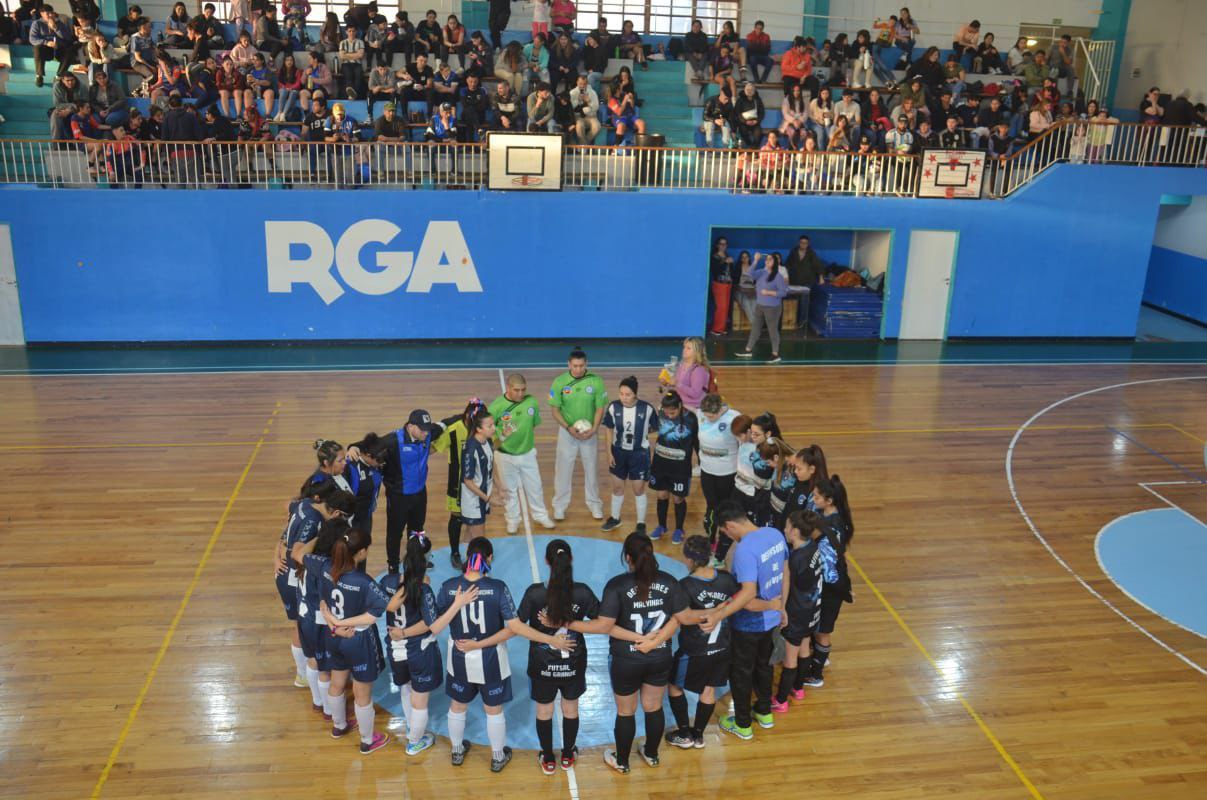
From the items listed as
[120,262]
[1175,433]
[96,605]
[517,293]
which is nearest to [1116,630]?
[1175,433]

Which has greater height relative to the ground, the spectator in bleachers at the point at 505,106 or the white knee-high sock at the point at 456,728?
the spectator in bleachers at the point at 505,106

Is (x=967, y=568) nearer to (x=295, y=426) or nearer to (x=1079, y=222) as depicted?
(x=295, y=426)

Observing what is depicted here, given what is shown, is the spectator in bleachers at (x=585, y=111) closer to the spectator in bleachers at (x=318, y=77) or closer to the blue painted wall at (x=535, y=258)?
the blue painted wall at (x=535, y=258)

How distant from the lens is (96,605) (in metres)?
8.86

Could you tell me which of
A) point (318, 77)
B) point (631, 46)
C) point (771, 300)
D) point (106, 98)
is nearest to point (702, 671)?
point (771, 300)

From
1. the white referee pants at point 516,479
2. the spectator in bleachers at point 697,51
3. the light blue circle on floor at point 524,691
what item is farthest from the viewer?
the spectator in bleachers at point 697,51

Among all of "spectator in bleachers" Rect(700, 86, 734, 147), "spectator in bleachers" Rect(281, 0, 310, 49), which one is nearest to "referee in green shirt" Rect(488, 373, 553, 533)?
"spectator in bleachers" Rect(700, 86, 734, 147)

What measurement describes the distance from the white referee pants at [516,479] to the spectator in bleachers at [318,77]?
39.1 ft

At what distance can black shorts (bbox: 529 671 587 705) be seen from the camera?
637cm

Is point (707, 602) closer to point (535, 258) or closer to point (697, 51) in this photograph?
point (535, 258)

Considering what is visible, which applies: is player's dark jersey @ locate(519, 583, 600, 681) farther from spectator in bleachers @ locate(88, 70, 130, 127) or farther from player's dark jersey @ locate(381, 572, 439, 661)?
spectator in bleachers @ locate(88, 70, 130, 127)

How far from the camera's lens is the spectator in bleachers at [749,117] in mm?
19812

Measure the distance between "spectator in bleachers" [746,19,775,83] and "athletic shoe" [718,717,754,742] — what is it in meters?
18.3

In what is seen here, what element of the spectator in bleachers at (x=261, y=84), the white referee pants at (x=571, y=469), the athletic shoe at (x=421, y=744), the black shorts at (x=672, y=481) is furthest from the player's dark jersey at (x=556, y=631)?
the spectator in bleachers at (x=261, y=84)
